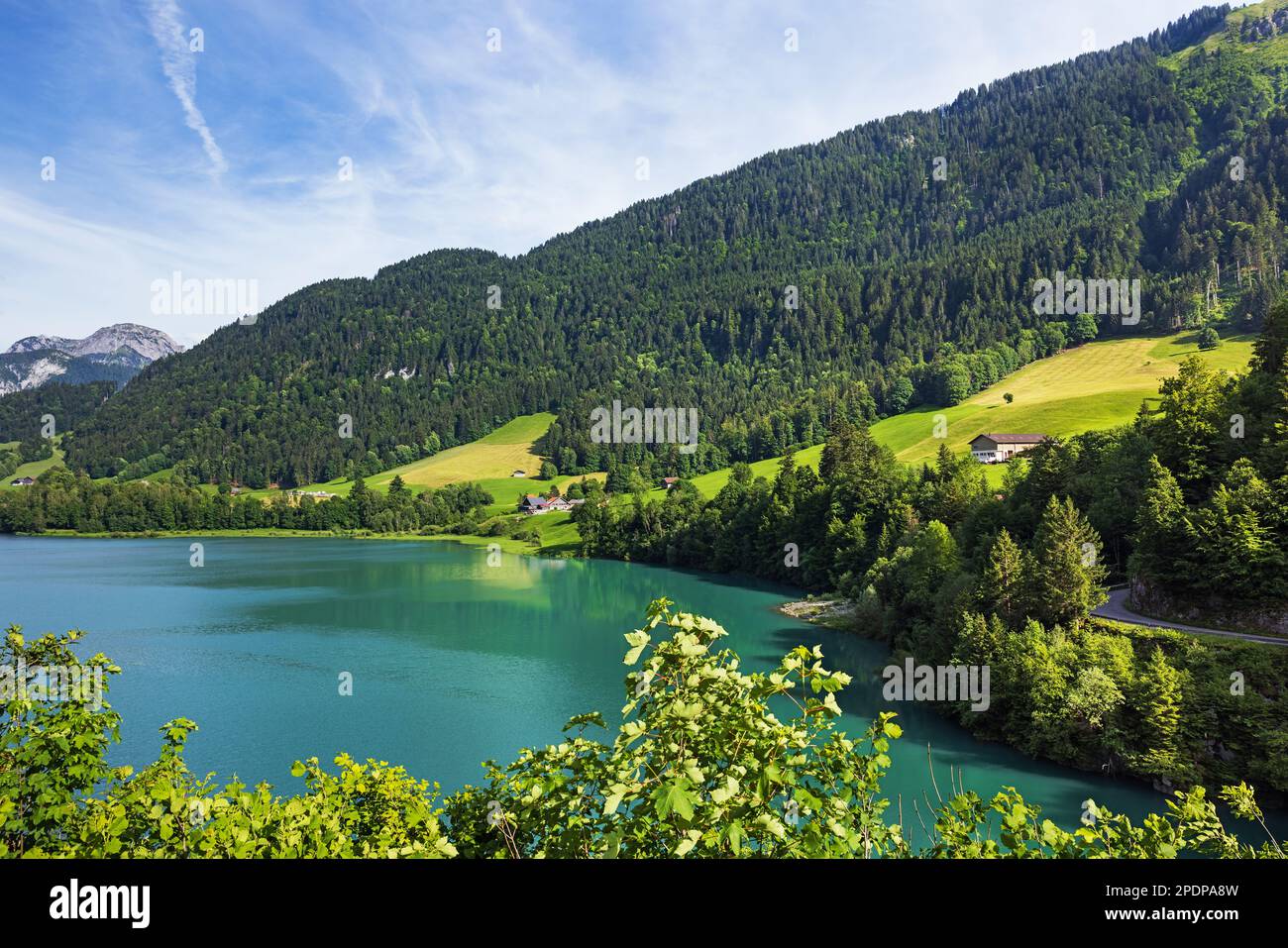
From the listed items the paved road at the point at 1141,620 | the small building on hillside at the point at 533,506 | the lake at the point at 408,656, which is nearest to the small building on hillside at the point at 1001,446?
the lake at the point at 408,656

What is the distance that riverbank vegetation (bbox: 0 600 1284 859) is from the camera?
17.4ft

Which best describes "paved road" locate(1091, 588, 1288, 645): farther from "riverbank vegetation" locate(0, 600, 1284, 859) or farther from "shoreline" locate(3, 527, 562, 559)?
"shoreline" locate(3, 527, 562, 559)

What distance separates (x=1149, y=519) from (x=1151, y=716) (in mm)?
12451

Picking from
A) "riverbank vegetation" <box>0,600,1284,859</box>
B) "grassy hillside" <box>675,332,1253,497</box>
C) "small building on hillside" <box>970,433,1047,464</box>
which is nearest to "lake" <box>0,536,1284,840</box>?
"riverbank vegetation" <box>0,600,1284,859</box>

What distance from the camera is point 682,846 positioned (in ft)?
14.9

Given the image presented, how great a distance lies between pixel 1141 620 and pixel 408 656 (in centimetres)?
4342

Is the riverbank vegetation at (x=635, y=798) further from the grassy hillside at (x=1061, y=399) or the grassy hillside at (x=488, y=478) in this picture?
the grassy hillside at (x=488, y=478)

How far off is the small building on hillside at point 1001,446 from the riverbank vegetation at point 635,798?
95.8 metres

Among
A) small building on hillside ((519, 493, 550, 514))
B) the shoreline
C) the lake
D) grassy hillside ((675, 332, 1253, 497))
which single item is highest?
grassy hillside ((675, 332, 1253, 497))

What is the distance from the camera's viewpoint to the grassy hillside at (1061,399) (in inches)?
4227

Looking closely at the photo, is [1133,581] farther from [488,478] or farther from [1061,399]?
[488,478]

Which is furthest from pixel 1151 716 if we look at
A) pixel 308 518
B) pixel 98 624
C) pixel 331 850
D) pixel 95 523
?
pixel 95 523

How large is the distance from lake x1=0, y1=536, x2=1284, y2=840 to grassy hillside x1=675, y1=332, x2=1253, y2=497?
4231 centimetres
